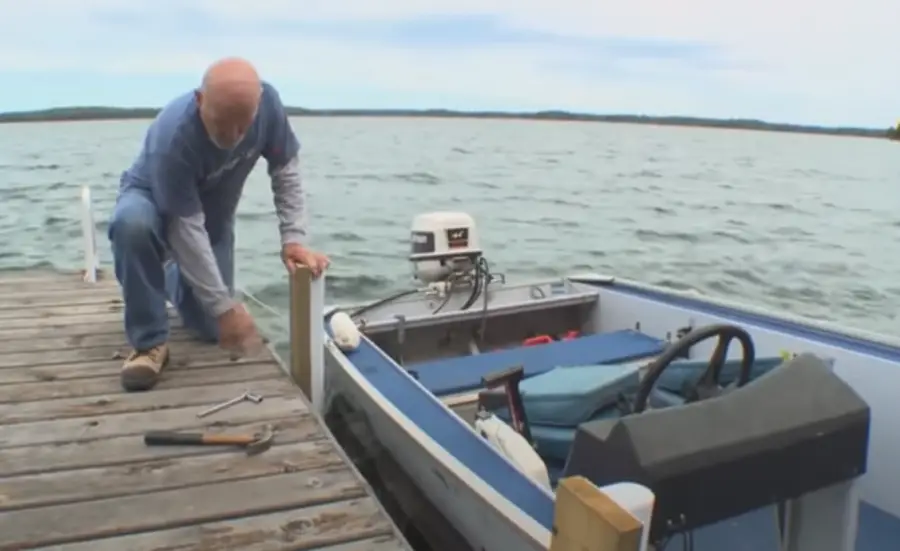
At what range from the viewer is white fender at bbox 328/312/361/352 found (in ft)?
11.8

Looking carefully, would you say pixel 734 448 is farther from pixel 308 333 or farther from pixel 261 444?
pixel 308 333

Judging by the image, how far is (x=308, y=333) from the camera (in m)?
3.32

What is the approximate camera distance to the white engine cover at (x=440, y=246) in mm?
4688

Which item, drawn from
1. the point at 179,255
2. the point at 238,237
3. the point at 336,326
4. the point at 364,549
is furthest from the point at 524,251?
the point at 364,549

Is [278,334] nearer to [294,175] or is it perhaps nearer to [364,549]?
[294,175]

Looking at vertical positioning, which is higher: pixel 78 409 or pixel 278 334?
pixel 78 409

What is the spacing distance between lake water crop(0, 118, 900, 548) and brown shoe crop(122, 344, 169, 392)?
3.11 m

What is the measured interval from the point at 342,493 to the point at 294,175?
1.44 m

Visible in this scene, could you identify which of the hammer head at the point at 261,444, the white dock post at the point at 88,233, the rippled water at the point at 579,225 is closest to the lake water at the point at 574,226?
the rippled water at the point at 579,225

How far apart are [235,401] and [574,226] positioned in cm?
1069

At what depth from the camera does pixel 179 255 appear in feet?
10.1

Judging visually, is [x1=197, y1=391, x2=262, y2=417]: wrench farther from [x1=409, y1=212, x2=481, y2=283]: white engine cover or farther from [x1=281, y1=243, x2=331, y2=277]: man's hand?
[x1=409, y1=212, x2=481, y2=283]: white engine cover

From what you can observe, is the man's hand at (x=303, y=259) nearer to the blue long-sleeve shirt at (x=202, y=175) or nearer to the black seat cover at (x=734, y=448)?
the blue long-sleeve shirt at (x=202, y=175)

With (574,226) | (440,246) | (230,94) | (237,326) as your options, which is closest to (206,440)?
(237,326)
